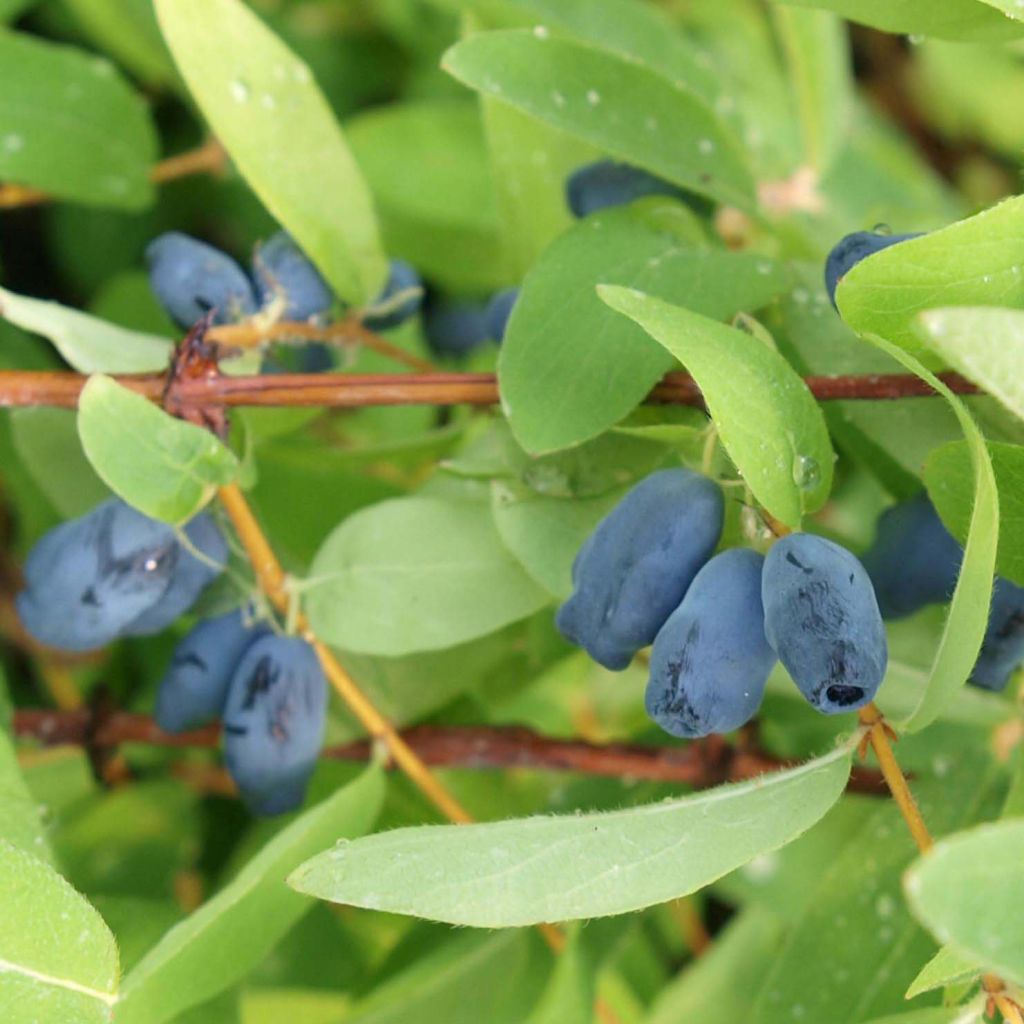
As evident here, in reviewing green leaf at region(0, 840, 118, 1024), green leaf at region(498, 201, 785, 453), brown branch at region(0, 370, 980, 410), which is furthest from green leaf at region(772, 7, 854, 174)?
green leaf at region(0, 840, 118, 1024)

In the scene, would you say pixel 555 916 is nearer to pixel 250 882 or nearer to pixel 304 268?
pixel 250 882

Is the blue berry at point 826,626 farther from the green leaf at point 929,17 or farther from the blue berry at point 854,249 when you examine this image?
the green leaf at point 929,17

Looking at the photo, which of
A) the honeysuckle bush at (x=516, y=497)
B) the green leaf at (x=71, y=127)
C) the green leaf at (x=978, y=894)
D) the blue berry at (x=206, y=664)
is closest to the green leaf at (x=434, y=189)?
the honeysuckle bush at (x=516, y=497)

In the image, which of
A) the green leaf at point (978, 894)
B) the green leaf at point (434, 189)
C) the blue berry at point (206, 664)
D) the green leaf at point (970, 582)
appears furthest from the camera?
the green leaf at point (434, 189)

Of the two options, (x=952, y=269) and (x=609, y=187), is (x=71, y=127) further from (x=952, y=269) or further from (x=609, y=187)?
(x=952, y=269)

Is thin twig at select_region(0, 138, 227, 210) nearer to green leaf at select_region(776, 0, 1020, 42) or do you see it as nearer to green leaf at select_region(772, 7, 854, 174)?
green leaf at select_region(772, 7, 854, 174)
